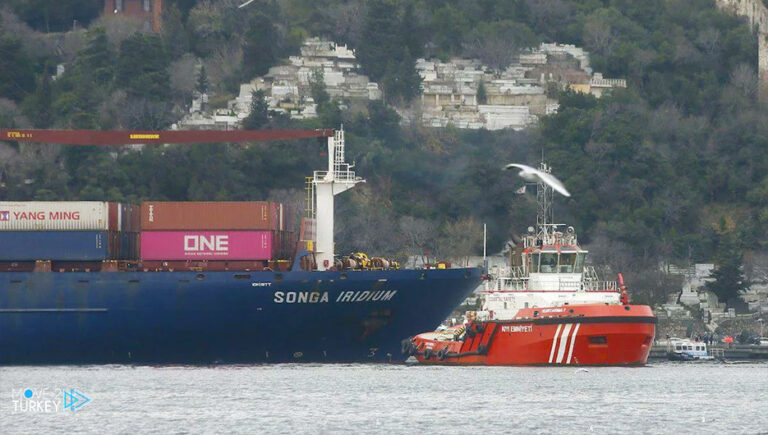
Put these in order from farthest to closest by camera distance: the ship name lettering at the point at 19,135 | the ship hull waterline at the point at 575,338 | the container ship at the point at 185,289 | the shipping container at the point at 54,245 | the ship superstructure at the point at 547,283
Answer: the ship name lettering at the point at 19,135 < the ship superstructure at the point at 547,283 < the ship hull waterline at the point at 575,338 < the container ship at the point at 185,289 < the shipping container at the point at 54,245

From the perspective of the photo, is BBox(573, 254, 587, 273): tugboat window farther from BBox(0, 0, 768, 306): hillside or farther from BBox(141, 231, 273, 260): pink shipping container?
BBox(0, 0, 768, 306): hillside

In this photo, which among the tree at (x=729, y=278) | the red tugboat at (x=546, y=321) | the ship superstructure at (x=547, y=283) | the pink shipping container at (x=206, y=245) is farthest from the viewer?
the tree at (x=729, y=278)

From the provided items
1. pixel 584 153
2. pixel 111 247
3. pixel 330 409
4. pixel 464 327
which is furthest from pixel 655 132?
pixel 330 409

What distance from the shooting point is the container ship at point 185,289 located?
3770 inches

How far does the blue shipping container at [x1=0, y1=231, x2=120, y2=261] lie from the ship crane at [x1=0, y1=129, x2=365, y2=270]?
33.1 feet

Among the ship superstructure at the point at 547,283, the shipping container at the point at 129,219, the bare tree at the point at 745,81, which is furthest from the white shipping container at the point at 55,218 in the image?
the bare tree at the point at 745,81

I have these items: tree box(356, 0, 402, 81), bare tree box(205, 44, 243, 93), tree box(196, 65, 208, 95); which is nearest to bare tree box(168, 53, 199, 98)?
tree box(196, 65, 208, 95)

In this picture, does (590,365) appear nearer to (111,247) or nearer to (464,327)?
(464,327)

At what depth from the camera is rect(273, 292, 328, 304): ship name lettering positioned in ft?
317

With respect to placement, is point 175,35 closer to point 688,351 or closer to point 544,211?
point 688,351

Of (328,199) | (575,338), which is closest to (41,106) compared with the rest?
(328,199)

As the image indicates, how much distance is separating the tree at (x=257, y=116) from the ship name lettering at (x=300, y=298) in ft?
238

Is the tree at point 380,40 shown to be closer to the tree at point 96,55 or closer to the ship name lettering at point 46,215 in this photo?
the tree at point 96,55

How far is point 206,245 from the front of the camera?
9631 cm
